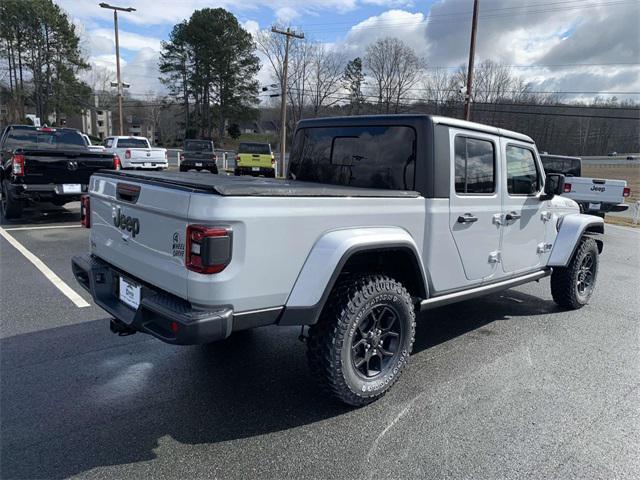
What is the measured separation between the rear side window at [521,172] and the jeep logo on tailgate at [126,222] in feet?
10.1

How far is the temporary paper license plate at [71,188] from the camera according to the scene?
→ 8.93m

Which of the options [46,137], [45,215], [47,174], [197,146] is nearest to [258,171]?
[197,146]

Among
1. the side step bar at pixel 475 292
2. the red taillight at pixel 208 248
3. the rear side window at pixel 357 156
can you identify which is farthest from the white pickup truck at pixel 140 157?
the red taillight at pixel 208 248

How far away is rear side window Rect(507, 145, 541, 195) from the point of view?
4.18 metres

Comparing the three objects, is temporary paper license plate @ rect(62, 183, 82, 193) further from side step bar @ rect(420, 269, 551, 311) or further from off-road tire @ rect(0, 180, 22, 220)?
side step bar @ rect(420, 269, 551, 311)

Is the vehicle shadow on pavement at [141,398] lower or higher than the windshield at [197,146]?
lower

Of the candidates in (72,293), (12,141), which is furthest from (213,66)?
(72,293)

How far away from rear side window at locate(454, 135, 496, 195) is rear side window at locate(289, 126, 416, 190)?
42 cm

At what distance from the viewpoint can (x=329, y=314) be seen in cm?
290

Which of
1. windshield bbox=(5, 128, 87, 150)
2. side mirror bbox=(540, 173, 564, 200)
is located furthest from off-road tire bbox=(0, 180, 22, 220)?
side mirror bbox=(540, 173, 564, 200)

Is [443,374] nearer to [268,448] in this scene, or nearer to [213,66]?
[268,448]

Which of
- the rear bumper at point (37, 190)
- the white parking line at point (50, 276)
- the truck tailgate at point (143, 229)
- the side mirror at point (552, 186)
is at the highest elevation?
the side mirror at point (552, 186)

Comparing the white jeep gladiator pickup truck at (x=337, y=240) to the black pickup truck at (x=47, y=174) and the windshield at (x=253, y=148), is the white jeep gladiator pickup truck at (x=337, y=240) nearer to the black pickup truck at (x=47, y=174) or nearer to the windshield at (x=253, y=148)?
the black pickup truck at (x=47, y=174)

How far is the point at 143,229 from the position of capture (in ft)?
9.16
